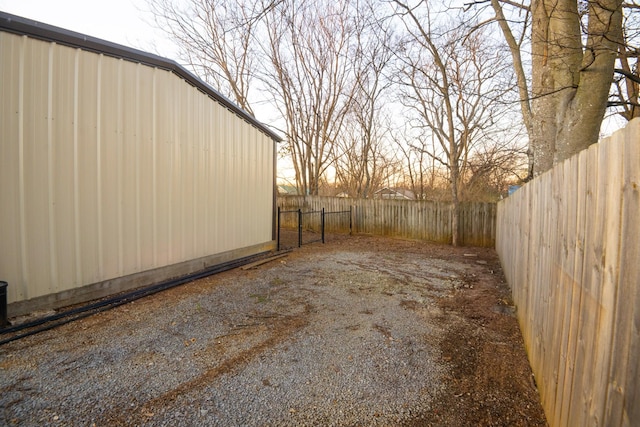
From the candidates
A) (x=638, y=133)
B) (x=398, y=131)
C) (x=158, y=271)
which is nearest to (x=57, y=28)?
(x=158, y=271)

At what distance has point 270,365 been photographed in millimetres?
2504

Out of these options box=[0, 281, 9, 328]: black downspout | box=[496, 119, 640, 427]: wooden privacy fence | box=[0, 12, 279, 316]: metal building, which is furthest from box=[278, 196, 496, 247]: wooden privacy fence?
box=[0, 281, 9, 328]: black downspout

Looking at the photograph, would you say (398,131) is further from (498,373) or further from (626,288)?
(626,288)

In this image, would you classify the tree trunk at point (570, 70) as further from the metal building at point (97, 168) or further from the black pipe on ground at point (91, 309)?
the black pipe on ground at point (91, 309)

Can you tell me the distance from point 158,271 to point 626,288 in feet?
16.9

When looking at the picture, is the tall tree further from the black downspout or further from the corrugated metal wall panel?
the black downspout

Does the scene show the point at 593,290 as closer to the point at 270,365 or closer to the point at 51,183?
the point at 270,365

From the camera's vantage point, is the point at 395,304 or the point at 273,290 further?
the point at 273,290

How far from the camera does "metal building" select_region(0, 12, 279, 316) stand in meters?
3.34

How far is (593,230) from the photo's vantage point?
1323 mm

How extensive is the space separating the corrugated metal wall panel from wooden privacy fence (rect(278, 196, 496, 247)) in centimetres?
655

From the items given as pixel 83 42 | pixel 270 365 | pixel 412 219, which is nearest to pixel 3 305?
pixel 270 365

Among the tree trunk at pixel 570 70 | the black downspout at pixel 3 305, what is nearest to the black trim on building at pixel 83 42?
the black downspout at pixel 3 305

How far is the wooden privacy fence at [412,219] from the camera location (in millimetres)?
9398
